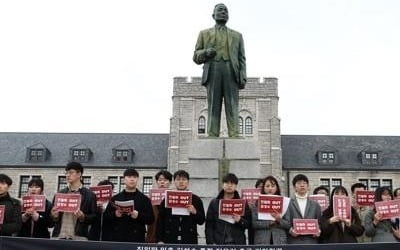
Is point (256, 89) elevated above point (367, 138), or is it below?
above

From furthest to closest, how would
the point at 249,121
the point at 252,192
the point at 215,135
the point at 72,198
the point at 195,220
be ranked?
1. the point at 249,121
2. the point at 215,135
3. the point at 252,192
4. the point at 195,220
5. the point at 72,198

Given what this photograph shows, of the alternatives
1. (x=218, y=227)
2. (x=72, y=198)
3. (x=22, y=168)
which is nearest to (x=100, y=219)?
(x=72, y=198)

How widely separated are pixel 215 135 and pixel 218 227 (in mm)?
2935

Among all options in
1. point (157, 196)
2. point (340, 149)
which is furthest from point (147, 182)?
point (157, 196)

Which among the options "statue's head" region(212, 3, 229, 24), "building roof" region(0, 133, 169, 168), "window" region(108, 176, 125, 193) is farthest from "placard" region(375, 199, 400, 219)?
"building roof" region(0, 133, 169, 168)

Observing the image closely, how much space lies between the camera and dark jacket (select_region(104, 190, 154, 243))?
698cm

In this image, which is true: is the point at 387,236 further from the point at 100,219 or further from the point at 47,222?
the point at 47,222

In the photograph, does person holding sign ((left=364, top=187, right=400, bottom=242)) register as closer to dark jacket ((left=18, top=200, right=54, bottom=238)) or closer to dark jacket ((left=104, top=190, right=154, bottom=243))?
dark jacket ((left=104, top=190, right=154, bottom=243))

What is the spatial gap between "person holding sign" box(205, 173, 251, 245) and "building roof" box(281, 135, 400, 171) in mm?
39828

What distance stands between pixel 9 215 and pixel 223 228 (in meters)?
2.72

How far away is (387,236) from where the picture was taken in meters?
A: 7.36

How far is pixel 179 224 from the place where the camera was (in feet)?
23.9

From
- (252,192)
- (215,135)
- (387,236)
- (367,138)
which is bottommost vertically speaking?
(387,236)

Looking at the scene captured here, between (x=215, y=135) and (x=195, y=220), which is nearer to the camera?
(x=195, y=220)
